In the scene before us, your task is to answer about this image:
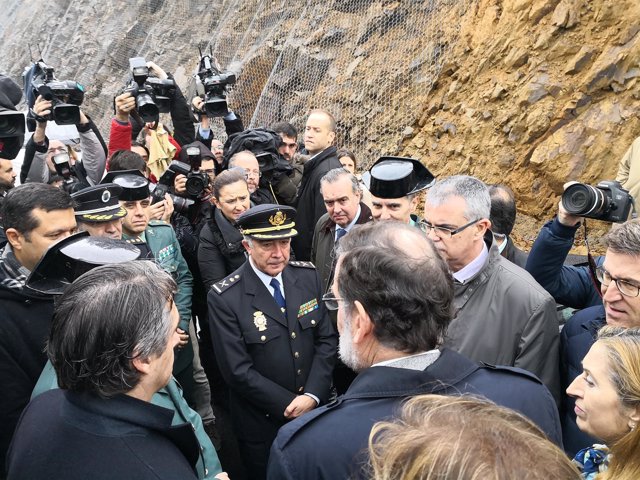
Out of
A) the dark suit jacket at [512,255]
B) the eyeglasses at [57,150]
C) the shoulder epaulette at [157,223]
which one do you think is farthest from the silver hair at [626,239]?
the eyeglasses at [57,150]

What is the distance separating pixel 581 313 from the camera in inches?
102

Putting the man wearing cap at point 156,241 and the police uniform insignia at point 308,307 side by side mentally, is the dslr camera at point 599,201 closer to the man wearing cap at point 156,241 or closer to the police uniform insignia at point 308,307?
the police uniform insignia at point 308,307

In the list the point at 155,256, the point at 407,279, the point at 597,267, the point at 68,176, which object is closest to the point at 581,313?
the point at 597,267

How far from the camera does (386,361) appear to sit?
65.4 inches

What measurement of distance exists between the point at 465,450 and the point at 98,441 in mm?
1073

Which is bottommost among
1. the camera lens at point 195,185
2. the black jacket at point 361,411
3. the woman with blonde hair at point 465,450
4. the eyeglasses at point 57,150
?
the eyeglasses at point 57,150

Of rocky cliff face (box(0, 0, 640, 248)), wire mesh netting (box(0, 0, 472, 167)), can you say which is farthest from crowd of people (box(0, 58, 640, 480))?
wire mesh netting (box(0, 0, 472, 167))

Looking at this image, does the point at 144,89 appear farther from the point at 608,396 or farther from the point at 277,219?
the point at 608,396

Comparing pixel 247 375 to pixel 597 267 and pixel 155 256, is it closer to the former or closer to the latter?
pixel 155 256

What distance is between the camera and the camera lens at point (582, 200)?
2572mm

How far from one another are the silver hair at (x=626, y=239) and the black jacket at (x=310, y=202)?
9.17 feet

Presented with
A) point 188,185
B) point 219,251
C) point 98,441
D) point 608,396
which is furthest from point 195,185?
point 608,396

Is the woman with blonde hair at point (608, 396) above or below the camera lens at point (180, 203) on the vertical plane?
above

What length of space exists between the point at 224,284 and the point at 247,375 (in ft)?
1.71
